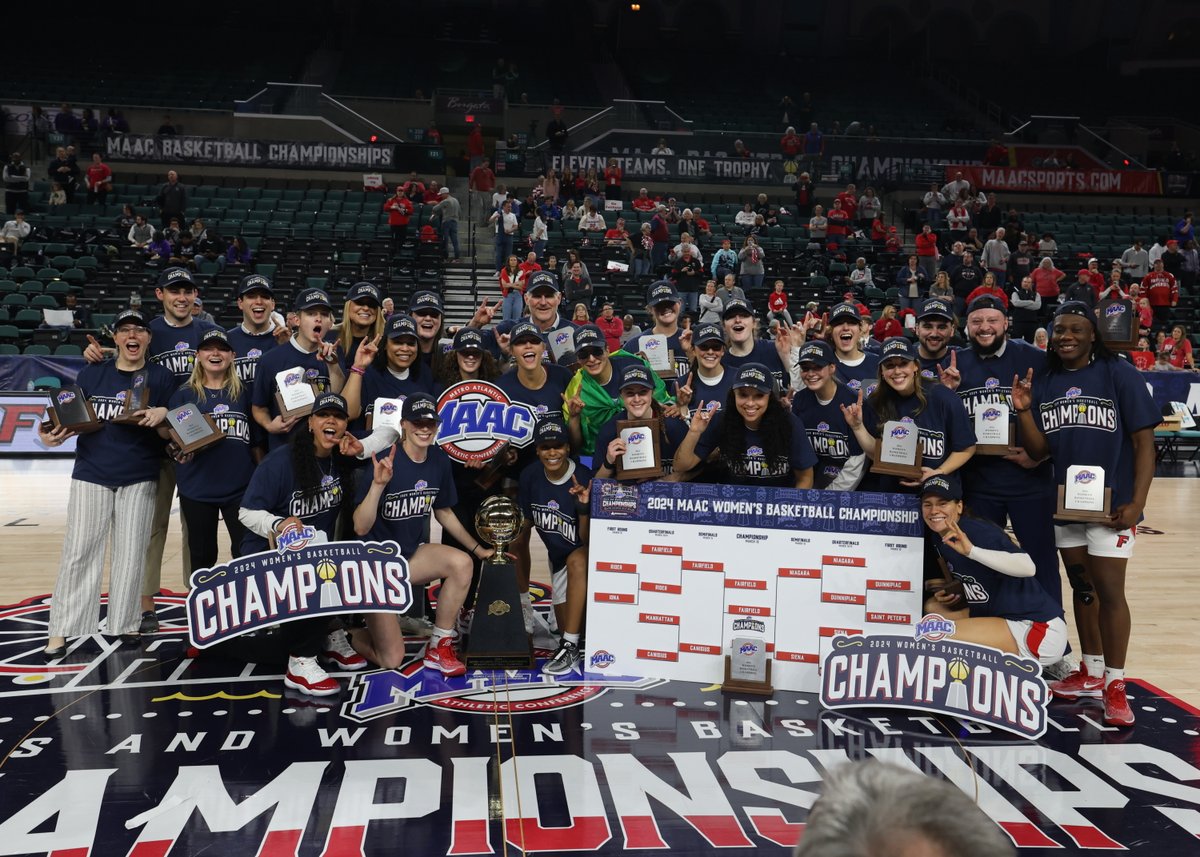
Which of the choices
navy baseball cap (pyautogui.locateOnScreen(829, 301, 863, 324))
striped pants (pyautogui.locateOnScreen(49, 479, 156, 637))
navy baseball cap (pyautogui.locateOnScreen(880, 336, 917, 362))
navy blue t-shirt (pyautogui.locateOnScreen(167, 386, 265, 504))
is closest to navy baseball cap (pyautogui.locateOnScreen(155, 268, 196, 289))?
navy blue t-shirt (pyautogui.locateOnScreen(167, 386, 265, 504))

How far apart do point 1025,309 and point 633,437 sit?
44.7 ft

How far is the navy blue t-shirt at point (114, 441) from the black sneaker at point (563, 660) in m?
2.57

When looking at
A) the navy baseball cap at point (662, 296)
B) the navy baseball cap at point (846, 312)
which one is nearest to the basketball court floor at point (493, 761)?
the navy baseball cap at point (846, 312)

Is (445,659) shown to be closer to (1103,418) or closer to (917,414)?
(917,414)

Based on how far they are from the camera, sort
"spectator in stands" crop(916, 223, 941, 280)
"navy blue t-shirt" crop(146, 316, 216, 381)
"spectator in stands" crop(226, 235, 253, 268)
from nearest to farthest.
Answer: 1. "navy blue t-shirt" crop(146, 316, 216, 381)
2. "spectator in stands" crop(226, 235, 253, 268)
3. "spectator in stands" crop(916, 223, 941, 280)

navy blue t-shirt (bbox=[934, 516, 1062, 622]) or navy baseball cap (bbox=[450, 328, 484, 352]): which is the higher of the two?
navy baseball cap (bbox=[450, 328, 484, 352])

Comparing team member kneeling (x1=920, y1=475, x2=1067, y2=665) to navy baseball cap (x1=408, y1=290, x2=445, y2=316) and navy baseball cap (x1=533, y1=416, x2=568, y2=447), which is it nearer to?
navy baseball cap (x1=533, y1=416, x2=568, y2=447)

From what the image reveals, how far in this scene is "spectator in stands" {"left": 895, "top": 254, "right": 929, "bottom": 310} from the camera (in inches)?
673

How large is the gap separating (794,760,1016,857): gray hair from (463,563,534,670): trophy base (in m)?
4.61

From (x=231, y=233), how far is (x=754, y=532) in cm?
1581

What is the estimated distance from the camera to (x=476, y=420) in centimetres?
583

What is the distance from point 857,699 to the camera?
4871 millimetres

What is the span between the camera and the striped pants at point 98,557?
5742 millimetres

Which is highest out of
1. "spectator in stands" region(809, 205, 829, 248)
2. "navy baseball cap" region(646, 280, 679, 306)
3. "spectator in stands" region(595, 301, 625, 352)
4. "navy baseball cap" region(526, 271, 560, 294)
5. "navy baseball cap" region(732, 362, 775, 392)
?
"spectator in stands" region(809, 205, 829, 248)
